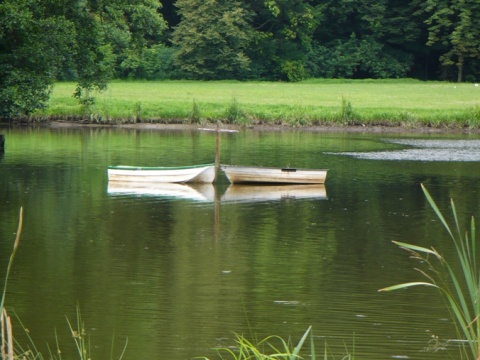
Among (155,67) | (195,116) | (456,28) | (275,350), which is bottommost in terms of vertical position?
(195,116)

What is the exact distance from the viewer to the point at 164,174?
23.9 metres

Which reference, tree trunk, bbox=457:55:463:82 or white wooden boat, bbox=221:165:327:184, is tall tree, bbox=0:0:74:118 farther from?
tree trunk, bbox=457:55:463:82

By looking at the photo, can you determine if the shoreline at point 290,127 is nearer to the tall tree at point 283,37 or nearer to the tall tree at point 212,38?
the tall tree at point 212,38

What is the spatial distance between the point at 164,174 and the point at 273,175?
2.75m

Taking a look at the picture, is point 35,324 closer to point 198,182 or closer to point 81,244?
point 81,244

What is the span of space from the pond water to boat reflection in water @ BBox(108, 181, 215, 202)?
14cm

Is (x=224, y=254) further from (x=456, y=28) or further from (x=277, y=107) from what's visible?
(x=456, y=28)

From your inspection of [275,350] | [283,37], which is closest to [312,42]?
[283,37]

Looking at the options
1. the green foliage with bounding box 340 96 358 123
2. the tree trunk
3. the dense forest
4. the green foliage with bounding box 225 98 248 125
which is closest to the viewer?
the green foliage with bounding box 225 98 248 125

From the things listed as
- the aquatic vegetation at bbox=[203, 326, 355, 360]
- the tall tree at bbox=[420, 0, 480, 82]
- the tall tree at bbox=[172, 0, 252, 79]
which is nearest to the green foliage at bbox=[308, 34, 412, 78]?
the tall tree at bbox=[420, 0, 480, 82]

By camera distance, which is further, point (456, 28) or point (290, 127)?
point (456, 28)

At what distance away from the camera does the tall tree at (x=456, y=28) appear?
6334 centimetres

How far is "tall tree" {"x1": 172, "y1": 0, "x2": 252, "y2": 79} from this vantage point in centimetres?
6216

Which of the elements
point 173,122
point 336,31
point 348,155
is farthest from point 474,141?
point 336,31
